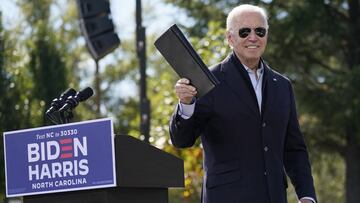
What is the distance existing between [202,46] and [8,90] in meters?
3.91

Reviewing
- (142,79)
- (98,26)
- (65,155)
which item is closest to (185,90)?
(65,155)

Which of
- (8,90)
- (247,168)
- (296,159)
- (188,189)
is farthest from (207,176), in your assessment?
(8,90)

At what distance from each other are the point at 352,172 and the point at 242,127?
56.0ft

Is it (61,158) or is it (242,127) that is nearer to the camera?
(61,158)

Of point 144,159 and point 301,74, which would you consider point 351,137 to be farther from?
point 144,159

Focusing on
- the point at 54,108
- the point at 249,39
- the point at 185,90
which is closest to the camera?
the point at 185,90

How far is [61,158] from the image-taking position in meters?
4.37

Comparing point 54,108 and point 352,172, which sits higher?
point 352,172

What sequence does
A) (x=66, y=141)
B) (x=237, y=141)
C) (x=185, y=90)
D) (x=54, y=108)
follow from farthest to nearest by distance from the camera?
(x=54, y=108)
(x=237, y=141)
(x=66, y=141)
(x=185, y=90)

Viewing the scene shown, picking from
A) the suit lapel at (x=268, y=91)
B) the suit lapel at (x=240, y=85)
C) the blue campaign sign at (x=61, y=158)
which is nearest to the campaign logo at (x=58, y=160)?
the blue campaign sign at (x=61, y=158)

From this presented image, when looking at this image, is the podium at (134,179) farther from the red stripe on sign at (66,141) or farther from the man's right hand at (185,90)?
the man's right hand at (185,90)

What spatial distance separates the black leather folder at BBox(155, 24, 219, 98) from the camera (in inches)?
165

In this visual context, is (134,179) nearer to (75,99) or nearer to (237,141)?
(237,141)

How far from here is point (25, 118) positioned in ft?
55.0
